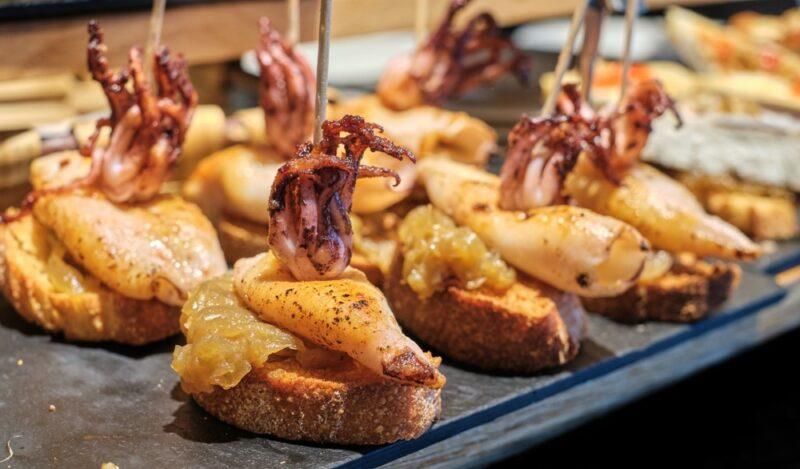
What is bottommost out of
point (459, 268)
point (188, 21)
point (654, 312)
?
point (654, 312)

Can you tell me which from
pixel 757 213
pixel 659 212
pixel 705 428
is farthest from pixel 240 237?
pixel 757 213

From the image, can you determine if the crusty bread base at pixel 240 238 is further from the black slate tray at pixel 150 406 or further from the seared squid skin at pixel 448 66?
the seared squid skin at pixel 448 66

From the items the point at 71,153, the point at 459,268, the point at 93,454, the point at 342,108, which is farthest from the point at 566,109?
the point at 93,454

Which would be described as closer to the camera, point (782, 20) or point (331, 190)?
point (331, 190)

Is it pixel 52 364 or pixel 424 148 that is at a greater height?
pixel 424 148

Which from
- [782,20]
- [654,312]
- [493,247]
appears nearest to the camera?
[493,247]

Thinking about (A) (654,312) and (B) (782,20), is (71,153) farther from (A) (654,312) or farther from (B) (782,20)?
(B) (782,20)

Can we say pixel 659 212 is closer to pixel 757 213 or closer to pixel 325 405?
pixel 757 213
